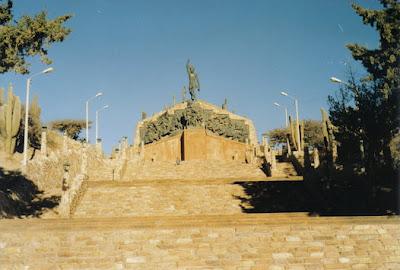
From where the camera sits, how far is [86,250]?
9.27 meters

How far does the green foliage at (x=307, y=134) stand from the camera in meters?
62.9

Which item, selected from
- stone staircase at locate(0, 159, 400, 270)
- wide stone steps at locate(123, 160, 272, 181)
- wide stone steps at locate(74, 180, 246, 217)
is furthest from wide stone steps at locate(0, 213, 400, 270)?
wide stone steps at locate(123, 160, 272, 181)

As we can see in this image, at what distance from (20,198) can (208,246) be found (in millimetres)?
11302

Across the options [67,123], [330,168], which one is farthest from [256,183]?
[67,123]

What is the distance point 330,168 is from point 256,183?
17.9ft

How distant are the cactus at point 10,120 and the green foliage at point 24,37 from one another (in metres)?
13.1

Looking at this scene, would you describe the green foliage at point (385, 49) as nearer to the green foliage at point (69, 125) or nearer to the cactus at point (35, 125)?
the cactus at point (35, 125)

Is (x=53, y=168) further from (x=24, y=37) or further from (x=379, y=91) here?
(x=379, y=91)

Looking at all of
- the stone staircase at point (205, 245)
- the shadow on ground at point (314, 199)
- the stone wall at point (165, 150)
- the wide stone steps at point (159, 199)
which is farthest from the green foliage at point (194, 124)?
the stone staircase at point (205, 245)

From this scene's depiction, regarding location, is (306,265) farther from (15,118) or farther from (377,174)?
(15,118)

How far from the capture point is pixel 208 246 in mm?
9336

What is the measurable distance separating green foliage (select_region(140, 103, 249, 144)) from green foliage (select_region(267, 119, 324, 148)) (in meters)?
18.4

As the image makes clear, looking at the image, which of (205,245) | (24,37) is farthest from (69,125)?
(205,245)

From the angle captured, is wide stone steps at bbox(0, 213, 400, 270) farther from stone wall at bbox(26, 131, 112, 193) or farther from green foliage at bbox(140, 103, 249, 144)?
green foliage at bbox(140, 103, 249, 144)
